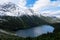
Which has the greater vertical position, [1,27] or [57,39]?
[57,39]

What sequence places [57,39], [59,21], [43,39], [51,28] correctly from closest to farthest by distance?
[57,39] → [43,39] → [51,28] → [59,21]

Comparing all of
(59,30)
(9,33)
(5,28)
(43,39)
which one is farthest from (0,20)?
(43,39)

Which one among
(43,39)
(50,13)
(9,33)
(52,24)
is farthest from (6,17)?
(43,39)

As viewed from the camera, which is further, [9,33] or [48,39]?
[9,33]

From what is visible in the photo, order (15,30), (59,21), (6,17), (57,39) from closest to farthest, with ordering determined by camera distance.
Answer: (57,39), (59,21), (15,30), (6,17)

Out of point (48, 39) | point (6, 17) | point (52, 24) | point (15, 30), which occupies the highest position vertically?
point (48, 39)

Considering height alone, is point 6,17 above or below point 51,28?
below

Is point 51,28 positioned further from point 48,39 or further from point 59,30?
point 48,39

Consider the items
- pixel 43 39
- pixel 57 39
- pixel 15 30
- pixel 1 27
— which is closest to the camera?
pixel 57 39

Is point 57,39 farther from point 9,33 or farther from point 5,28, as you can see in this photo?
point 5,28
